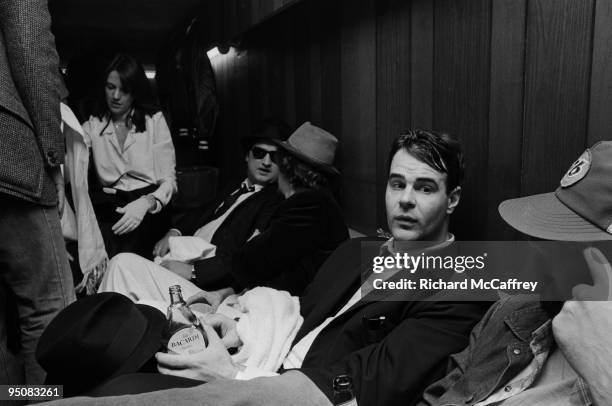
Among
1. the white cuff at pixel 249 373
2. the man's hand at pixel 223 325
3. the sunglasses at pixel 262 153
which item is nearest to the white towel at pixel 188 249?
→ the sunglasses at pixel 262 153

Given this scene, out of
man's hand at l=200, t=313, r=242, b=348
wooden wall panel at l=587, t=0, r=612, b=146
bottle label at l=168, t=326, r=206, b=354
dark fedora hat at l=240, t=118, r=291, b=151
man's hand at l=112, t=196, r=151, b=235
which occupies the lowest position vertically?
man's hand at l=200, t=313, r=242, b=348

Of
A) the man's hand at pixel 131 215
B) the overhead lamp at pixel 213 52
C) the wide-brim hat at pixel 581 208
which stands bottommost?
the man's hand at pixel 131 215

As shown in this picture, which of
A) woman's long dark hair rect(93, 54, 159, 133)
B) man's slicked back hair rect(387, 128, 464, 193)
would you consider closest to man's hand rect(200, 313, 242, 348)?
man's slicked back hair rect(387, 128, 464, 193)

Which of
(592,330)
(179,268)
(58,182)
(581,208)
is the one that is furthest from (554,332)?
(179,268)

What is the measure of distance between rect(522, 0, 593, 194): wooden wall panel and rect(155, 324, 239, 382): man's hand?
0.95 m

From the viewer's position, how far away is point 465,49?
1.75 metres

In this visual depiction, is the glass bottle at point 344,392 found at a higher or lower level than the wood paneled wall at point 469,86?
lower

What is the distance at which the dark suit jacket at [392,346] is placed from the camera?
1358mm

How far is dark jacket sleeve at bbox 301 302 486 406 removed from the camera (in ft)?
4.45

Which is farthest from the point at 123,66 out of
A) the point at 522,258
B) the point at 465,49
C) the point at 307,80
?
the point at 522,258

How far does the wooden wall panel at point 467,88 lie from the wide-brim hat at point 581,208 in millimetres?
588

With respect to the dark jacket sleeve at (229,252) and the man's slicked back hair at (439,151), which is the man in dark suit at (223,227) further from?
the man's slicked back hair at (439,151)

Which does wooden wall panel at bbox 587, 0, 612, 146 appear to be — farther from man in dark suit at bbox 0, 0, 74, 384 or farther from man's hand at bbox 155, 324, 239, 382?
man in dark suit at bbox 0, 0, 74, 384

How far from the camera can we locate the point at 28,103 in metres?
1.53
